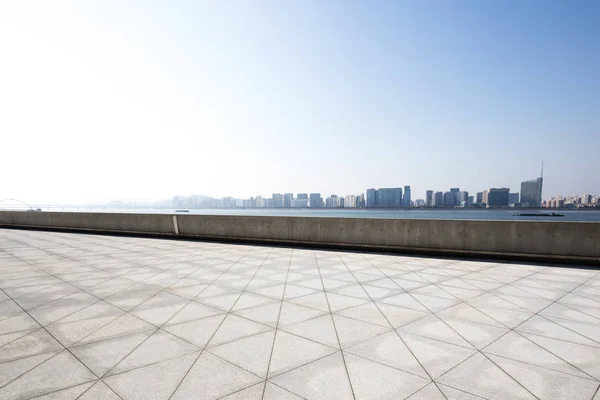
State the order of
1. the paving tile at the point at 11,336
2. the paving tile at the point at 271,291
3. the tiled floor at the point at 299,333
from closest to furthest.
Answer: the tiled floor at the point at 299,333
the paving tile at the point at 11,336
the paving tile at the point at 271,291

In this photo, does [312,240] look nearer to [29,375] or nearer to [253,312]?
[253,312]

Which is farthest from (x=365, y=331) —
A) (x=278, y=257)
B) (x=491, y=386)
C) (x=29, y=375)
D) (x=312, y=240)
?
(x=312, y=240)

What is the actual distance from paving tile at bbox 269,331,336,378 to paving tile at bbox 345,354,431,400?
0.43 meters

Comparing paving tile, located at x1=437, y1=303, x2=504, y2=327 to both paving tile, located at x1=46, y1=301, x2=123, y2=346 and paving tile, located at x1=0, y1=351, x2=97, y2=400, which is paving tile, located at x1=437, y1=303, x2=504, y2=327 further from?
paving tile, located at x1=46, y1=301, x2=123, y2=346

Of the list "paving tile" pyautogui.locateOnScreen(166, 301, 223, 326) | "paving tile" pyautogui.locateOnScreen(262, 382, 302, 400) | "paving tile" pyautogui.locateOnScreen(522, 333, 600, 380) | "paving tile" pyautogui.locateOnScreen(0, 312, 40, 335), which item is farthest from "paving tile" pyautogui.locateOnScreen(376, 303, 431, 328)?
"paving tile" pyautogui.locateOnScreen(0, 312, 40, 335)

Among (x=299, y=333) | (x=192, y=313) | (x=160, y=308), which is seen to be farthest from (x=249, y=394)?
(x=160, y=308)

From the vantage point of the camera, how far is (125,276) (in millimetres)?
6645

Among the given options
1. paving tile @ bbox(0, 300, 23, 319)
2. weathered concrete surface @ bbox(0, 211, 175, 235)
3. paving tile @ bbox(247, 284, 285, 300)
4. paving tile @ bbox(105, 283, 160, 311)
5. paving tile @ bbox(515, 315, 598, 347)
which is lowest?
paving tile @ bbox(0, 300, 23, 319)

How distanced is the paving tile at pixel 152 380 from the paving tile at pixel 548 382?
3.88m

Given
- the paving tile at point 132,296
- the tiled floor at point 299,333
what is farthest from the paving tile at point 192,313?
the paving tile at point 132,296

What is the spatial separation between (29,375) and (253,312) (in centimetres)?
281

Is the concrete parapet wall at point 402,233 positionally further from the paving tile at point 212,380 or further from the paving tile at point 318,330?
the paving tile at point 212,380

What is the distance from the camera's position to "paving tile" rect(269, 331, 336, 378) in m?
3.08

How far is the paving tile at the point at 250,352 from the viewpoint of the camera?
10.1 feet
